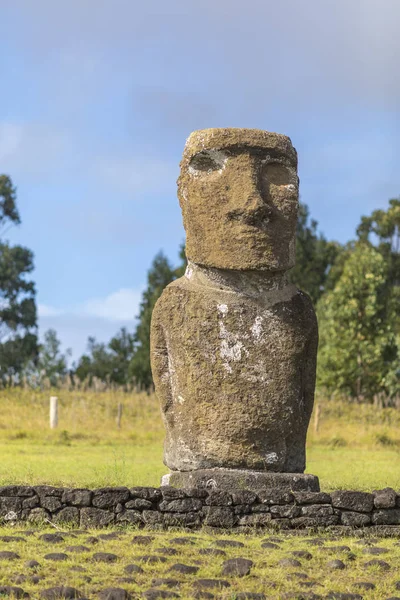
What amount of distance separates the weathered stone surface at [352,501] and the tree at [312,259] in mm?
37410

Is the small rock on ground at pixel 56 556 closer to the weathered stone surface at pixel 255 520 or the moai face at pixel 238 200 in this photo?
the weathered stone surface at pixel 255 520

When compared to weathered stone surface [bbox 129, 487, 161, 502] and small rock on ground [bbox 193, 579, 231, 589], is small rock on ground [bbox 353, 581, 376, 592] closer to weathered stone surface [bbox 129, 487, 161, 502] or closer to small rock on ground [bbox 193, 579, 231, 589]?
small rock on ground [bbox 193, 579, 231, 589]

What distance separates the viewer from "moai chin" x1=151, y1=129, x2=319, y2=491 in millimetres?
10672

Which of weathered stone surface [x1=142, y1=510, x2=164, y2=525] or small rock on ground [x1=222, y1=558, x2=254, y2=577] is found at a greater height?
weathered stone surface [x1=142, y1=510, x2=164, y2=525]

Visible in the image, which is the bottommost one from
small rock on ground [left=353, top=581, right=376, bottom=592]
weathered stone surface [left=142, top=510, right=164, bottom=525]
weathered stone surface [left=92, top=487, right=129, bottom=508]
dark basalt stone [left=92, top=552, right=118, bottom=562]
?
small rock on ground [left=353, top=581, right=376, bottom=592]

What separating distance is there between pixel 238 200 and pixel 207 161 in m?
0.68

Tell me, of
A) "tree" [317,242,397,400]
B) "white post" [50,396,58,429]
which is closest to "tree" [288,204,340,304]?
"tree" [317,242,397,400]

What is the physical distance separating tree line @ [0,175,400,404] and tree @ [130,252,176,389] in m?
0.05

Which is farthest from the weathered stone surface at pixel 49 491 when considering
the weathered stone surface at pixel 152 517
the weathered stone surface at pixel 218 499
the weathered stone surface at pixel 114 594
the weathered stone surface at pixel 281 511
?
the weathered stone surface at pixel 114 594

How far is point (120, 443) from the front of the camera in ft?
70.9

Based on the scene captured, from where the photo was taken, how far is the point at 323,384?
36781 mm

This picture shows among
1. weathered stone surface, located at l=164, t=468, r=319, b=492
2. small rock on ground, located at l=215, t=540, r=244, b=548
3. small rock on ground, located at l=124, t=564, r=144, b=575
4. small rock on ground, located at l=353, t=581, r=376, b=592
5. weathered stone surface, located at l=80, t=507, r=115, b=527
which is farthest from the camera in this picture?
weathered stone surface, located at l=164, t=468, r=319, b=492

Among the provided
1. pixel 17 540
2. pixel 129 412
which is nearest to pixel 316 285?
pixel 129 412

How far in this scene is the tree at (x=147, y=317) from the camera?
44719mm
